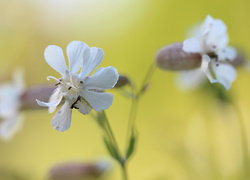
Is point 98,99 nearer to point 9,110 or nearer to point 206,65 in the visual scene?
point 206,65

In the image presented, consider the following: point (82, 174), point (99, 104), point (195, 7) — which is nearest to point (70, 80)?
point (99, 104)

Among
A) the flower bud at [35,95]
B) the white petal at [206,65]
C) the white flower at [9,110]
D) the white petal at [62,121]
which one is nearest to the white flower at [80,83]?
the white petal at [62,121]

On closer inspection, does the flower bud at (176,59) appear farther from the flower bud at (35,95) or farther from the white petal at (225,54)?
the flower bud at (35,95)

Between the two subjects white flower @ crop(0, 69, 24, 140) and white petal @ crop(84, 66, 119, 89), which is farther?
white flower @ crop(0, 69, 24, 140)

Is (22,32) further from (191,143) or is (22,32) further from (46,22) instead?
(191,143)

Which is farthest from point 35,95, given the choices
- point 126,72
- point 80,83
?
point 126,72

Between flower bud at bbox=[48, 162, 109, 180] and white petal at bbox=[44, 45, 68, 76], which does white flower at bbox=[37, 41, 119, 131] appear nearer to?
white petal at bbox=[44, 45, 68, 76]

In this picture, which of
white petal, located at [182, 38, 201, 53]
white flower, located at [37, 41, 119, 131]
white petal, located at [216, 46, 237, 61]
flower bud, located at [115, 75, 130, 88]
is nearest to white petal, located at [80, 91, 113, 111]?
white flower, located at [37, 41, 119, 131]

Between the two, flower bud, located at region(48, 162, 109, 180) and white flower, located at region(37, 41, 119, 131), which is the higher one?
white flower, located at region(37, 41, 119, 131)
